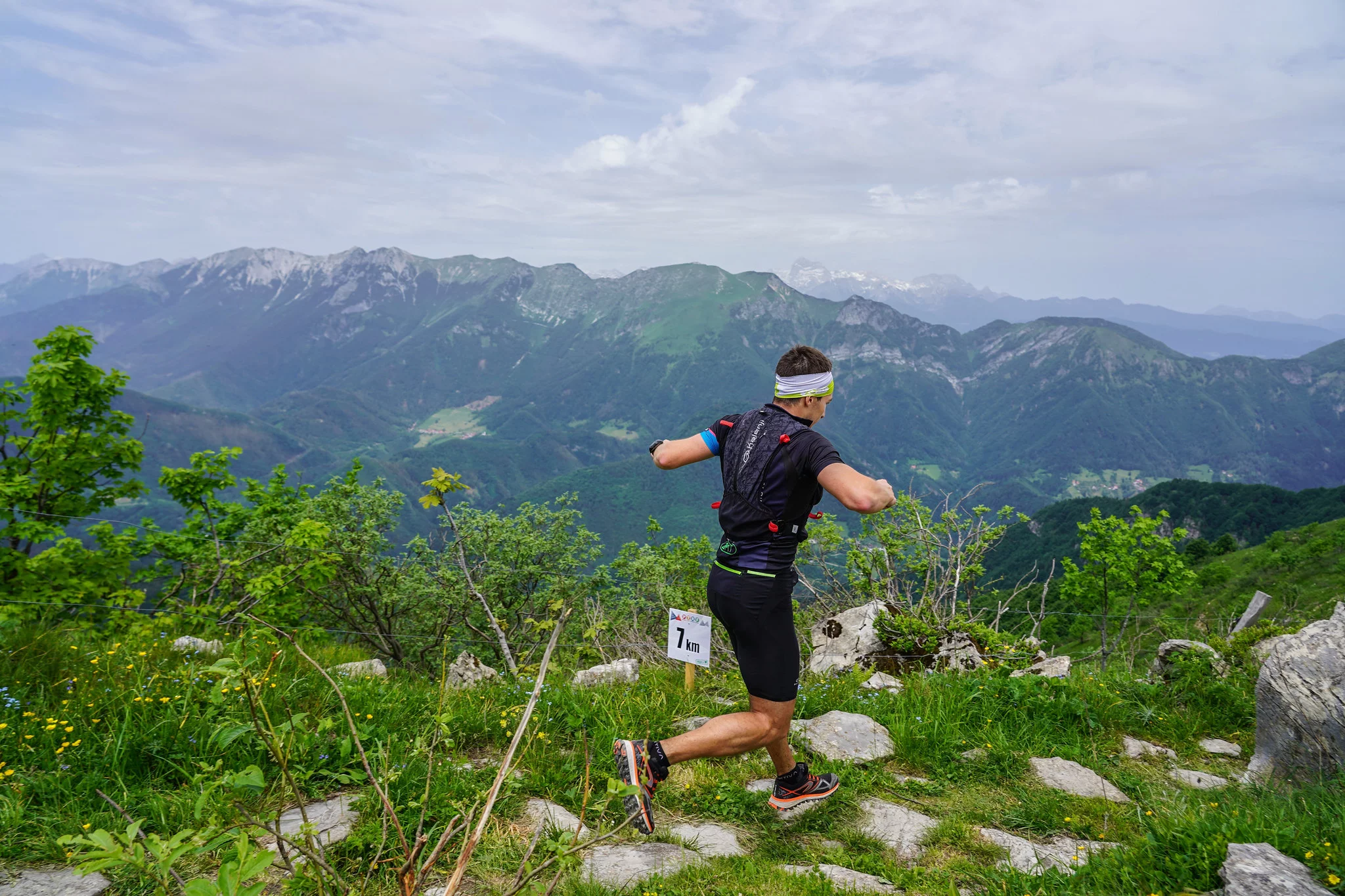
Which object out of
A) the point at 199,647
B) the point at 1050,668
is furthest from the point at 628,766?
the point at 1050,668

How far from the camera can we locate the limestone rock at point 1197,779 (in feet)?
15.6

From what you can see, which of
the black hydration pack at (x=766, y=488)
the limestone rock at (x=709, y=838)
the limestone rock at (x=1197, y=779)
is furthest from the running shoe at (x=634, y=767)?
the limestone rock at (x=1197, y=779)

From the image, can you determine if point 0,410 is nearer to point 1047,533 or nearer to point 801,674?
point 801,674

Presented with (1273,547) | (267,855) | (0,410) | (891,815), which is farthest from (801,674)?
(1273,547)

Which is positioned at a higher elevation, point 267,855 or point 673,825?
point 267,855

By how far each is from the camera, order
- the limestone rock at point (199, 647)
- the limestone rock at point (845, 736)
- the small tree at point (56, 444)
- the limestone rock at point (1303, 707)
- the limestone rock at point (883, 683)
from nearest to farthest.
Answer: the limestone rock at point (1303, 707), the limestone rock at point (845, 736), the limestone rock at point (199, 647), the limestone rock at point (883, 683), the small tree at point (56, 444)

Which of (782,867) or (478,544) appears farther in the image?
(478,544)

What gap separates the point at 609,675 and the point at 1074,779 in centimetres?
389

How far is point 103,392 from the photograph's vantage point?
42.8 ft

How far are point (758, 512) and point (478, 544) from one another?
1897 cm

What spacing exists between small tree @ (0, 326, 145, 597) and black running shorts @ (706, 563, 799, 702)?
13271 mm

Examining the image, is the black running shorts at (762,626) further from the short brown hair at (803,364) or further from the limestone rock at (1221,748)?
the limestone rock at (1221,748)

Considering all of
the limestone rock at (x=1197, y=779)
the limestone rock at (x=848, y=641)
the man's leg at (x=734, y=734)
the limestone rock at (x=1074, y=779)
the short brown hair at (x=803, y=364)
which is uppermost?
the short brown hair at (x=803, y=364)

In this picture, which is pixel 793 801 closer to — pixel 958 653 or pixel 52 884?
pixel 52 884
